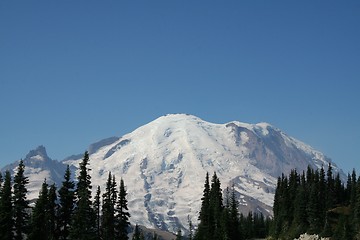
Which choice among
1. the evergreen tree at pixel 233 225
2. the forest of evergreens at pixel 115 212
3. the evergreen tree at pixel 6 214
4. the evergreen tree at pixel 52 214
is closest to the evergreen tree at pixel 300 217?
the forest of evergreens at pixel 115 212

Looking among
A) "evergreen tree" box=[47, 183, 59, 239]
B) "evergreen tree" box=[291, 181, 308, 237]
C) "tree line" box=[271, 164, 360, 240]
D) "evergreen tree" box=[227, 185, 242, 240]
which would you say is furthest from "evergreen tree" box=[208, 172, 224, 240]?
"evergreen tree" box=[47, 183, 59, 239]

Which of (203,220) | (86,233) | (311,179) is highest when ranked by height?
(311,179)

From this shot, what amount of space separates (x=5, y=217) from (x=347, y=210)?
124 m

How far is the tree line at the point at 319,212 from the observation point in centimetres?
13499

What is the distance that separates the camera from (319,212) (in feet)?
484

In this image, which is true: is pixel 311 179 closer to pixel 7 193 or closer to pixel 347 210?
pixel 347 210

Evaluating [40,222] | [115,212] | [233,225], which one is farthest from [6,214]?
[233,225]

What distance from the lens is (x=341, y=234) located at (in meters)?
126

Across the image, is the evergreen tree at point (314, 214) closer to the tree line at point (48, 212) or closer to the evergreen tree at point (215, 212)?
the evergreen tree at point (215, 212)

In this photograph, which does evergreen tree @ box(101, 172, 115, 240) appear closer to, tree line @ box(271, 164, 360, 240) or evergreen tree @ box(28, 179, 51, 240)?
evergreen tree @ box(28, 179, 51, 240)

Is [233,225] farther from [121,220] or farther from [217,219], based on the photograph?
[121,220]

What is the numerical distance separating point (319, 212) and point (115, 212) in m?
76.3

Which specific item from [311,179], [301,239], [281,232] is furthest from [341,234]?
[311,179]

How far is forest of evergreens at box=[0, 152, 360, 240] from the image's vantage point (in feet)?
228
